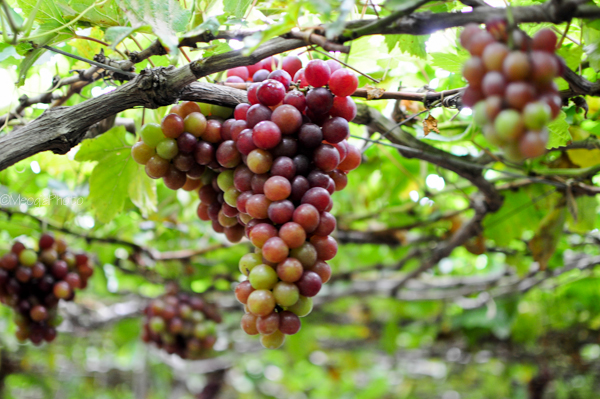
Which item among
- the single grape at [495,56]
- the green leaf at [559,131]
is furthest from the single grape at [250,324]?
the green leaf at [559,131]

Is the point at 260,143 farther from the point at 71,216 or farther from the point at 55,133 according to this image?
the point at 71,216

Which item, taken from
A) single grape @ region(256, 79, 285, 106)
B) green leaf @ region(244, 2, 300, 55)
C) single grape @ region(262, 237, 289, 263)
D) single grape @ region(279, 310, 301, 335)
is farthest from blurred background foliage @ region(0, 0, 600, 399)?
single grape @ region(279, 310, 301, 335)

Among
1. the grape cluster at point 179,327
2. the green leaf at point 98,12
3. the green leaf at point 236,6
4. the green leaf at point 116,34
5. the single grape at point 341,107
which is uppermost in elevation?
the green leaf at point 116,34

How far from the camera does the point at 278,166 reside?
61 cm

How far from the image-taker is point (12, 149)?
65 centimetres

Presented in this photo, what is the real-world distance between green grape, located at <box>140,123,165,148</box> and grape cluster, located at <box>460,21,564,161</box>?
19.0 inches

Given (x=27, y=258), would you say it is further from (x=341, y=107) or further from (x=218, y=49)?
(x=341, y=107)

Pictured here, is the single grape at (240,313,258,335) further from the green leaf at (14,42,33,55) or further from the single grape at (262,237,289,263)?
the green leaf at (14,42,33,55)

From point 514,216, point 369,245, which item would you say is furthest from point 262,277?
point 369,245

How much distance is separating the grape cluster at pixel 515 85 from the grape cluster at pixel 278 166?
222 millimetres

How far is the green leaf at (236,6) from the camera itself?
0.72 metres

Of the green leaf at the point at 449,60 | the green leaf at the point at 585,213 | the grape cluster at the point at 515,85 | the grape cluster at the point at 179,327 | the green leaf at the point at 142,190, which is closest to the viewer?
the grape cluster at the point at 515,85

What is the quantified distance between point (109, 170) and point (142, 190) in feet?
0.26

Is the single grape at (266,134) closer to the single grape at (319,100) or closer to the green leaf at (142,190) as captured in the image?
the single grape at (319,100)
